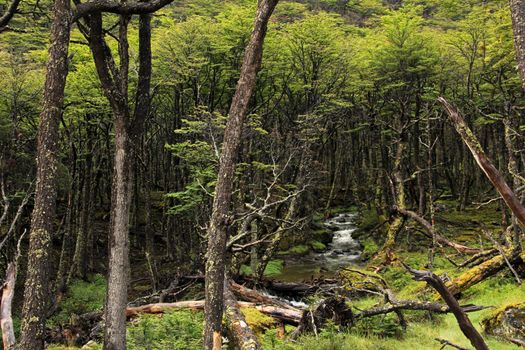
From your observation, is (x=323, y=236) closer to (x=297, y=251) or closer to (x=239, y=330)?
(x=297, y=251)

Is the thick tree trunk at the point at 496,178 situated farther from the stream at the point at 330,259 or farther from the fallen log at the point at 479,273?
the stream at the point at 330,259

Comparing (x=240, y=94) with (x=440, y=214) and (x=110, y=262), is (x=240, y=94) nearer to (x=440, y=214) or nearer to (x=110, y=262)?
(x=110, y=262)

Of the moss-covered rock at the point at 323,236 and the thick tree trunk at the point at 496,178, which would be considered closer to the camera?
the thick tree trunk at the point at 496,178

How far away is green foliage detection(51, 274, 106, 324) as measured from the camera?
57.1 ft

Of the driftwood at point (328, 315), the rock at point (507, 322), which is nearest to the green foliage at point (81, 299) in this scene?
the driftwood at point (328, 315)

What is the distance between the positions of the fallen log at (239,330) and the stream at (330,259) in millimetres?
9314

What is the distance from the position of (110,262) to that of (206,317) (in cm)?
311

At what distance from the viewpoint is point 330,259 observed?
26.0 m

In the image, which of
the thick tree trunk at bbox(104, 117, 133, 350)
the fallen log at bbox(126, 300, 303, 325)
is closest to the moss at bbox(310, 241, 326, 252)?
the fallen log at bbox(126, 300, 303, 325)

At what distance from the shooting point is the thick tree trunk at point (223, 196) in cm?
641

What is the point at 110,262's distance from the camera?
8609mm

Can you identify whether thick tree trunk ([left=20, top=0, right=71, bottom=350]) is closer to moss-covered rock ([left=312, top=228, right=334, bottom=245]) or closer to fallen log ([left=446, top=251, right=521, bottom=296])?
fallen log ([left=446, top=251, right=521, bottom=296])

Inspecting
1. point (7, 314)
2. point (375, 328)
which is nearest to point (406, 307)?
point (375, 328)

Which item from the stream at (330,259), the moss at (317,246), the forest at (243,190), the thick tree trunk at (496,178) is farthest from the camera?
the moss at (317,246)
